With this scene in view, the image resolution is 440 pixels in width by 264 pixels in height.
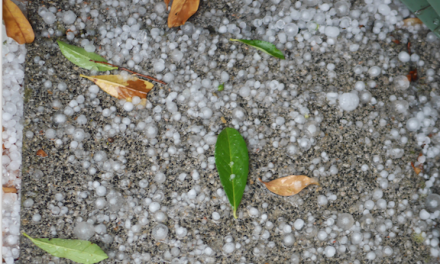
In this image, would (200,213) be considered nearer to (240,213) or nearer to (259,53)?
(240,213)

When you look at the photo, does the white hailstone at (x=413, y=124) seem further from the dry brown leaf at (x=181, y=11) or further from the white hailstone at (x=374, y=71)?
the dry brown leaf at (x=181, y=11)

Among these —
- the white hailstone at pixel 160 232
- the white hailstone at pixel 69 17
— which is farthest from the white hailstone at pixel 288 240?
the white hailstone at pixel 69 17

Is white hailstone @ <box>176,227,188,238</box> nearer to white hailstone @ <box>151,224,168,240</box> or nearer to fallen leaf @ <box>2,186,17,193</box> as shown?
white hailstone @ <box>151,224,168,240</box>

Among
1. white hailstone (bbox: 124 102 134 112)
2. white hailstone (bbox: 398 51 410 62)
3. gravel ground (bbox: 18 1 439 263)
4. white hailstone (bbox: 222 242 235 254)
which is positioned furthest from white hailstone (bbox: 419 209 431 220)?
white hailstone (bbox: 124 102 134 112)

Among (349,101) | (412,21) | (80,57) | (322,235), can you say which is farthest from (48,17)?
(412,21)

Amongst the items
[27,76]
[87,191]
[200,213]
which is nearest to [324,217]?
[200,213]
